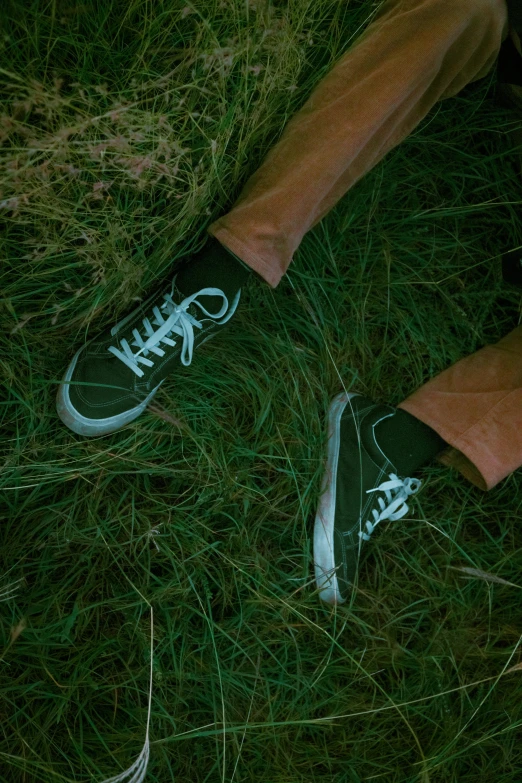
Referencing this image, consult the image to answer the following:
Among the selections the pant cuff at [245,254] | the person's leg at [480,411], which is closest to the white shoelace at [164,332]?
the pant cuff at [245,254]

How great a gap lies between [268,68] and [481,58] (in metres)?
0.42

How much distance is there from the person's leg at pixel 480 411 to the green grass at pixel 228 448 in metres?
0.14

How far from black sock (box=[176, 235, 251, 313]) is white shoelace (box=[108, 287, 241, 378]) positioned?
0.02 meters

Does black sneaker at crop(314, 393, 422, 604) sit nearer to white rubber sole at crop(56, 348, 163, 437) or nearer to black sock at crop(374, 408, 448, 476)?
black sock at crop(374, 408, 448, 476)

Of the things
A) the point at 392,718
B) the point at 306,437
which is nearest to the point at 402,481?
the point at 306,437

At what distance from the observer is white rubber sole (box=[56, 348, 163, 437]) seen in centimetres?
127

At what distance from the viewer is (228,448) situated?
1.38 meters

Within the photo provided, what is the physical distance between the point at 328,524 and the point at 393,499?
18 cm

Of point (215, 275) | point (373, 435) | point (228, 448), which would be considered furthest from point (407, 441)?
point (215, 275)

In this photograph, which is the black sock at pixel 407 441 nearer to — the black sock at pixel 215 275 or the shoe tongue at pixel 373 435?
the shoe tongue at pixel 373 435

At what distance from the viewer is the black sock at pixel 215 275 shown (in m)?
1.24

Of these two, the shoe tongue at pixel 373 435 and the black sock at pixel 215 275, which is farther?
the shoe tongue at pixel 373 435

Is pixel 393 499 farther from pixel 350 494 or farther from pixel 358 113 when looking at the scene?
pixel 358 113

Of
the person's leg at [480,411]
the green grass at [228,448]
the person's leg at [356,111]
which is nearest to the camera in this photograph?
the person's leg at [356,111]
